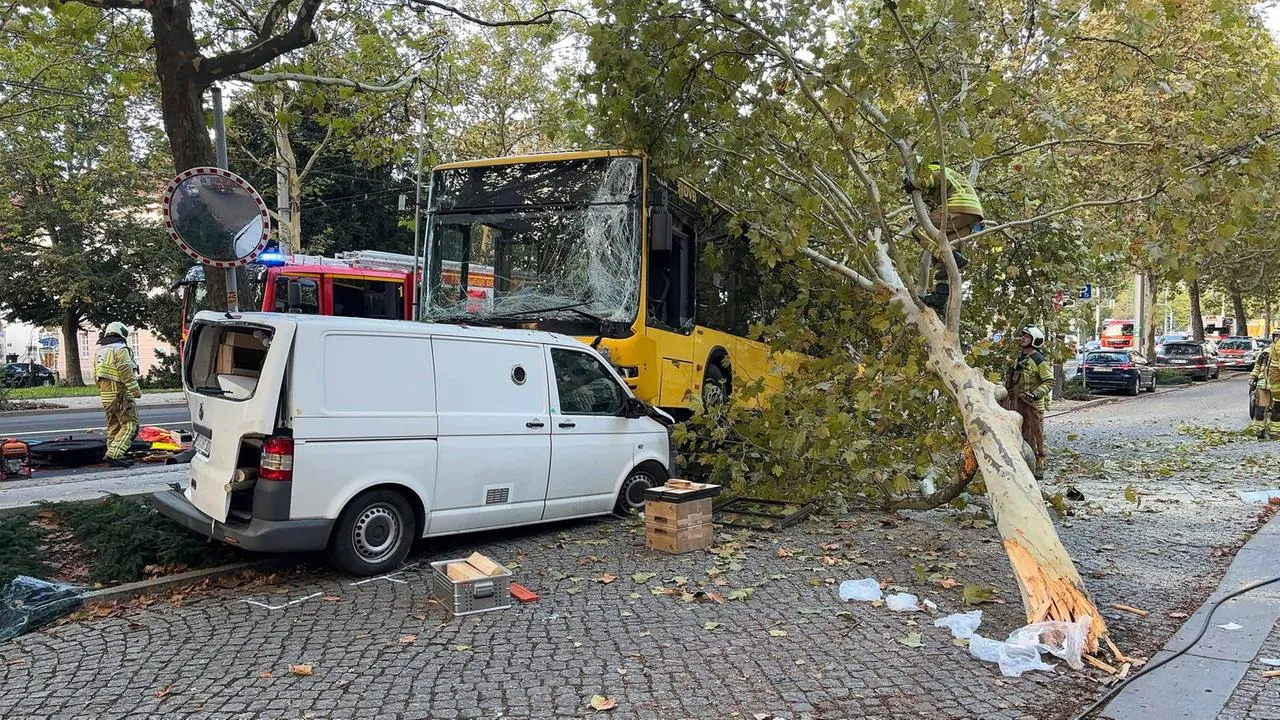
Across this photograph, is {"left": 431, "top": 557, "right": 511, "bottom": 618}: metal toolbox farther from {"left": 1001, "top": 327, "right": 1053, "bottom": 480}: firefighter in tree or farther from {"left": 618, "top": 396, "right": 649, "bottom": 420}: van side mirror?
{"left": 1001, "top": 327, "right": 1053, "bottom": 480}: firefighter in tree

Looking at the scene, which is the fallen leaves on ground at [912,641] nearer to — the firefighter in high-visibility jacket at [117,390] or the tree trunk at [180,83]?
the tree trunk at [180,83]

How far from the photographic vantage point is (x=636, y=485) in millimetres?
7590

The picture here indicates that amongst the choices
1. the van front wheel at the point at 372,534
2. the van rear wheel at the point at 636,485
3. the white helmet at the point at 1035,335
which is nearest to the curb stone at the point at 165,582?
the van front wheel at the point at 372,534

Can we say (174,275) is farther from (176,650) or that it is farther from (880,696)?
(880,696)

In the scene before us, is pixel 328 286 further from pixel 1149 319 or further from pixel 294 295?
pixel 1149 319

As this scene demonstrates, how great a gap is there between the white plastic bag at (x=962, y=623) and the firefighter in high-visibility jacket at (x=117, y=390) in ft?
32.0

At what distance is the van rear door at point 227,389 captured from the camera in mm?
5125

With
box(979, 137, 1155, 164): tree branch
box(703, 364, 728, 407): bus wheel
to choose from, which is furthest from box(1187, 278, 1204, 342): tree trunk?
box(703, 364, 728, 407): bus wheel

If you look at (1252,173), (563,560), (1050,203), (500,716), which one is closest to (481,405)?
(563,560)

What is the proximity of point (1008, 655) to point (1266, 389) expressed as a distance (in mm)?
13013

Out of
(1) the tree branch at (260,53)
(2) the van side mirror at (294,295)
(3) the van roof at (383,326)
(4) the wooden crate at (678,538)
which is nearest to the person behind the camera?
(3) the van roof at (383,326)

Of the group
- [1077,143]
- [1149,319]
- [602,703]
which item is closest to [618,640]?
[602,703]

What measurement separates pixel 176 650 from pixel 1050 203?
920cm

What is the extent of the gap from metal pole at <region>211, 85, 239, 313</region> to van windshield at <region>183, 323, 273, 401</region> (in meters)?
0.43
